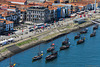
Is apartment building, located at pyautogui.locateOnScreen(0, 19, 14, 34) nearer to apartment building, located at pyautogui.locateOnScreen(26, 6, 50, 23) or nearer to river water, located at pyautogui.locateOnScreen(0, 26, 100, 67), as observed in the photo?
river water, located at pyautogui.locateOnScreen(0, 26, 100, 67)

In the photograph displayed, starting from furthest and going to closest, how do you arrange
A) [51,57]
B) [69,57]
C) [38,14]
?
1. [38,14]
2. [69,57]
3. [51,57]

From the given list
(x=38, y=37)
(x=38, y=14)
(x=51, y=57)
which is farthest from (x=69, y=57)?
(x=38, y=14)

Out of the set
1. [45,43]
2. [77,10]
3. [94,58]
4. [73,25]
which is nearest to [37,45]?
[45,43]

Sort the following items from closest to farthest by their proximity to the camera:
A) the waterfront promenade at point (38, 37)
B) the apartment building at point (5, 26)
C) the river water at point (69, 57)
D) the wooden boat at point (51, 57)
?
1. the river water at point (69, 57)
2. the wooden boat at point (51, 57)
3. the waterfront promenade at point (38, 37)
4. the apartment building at point (5, 26)

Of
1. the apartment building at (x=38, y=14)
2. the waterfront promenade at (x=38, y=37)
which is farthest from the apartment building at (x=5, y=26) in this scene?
the apartment building at (x=38, y=14)

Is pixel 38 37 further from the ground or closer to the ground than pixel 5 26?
closer to the ground

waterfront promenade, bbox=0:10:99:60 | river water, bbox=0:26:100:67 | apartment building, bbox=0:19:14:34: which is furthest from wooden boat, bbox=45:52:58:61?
apartment building, bbox=0:19:14:34

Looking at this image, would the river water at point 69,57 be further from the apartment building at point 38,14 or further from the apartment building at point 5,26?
the apartment building at point 38,14

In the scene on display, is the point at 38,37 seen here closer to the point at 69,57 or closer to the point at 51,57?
the point at 51,57
